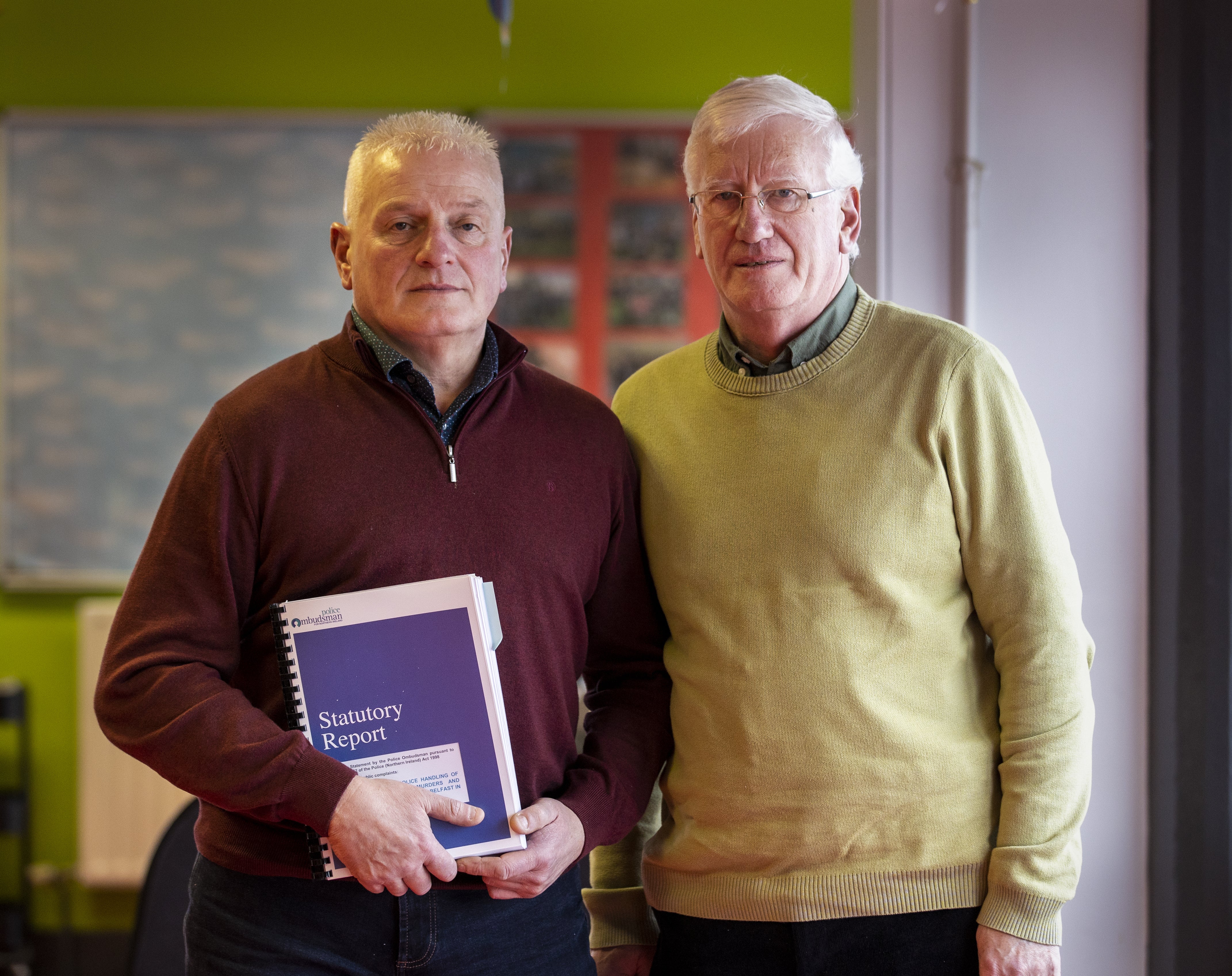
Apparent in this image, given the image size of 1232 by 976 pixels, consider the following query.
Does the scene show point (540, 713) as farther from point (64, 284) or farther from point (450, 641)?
point (64, 284)

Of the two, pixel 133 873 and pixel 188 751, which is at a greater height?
pixel 188 751

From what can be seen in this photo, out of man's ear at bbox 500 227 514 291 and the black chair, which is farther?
the black chair

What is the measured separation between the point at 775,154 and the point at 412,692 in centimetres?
81

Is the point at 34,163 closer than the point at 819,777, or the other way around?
the point at 819,777

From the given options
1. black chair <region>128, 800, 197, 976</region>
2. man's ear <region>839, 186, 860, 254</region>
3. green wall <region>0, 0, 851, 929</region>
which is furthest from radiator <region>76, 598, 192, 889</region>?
man's ear <region>839, 186, 860, 254</region>

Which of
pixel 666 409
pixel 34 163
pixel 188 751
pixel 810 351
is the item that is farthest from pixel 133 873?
pixel 810 351

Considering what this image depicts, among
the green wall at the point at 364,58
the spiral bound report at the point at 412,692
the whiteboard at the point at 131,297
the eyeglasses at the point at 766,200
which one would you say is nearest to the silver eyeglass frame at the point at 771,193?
the eyeglasses at the point at 766,200

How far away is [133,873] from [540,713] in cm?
255

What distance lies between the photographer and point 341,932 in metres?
1.24

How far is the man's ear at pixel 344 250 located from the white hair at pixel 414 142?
0.03m

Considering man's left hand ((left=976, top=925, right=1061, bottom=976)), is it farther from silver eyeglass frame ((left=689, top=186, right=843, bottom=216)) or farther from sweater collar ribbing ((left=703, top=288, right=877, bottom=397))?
silver eyeglass frame ((left=689, top=186, right=843, bottom=216))

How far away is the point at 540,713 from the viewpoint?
133cm

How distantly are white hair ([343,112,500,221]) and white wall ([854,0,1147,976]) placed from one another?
0.85 meters

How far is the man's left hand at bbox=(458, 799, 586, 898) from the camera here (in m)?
1.21
